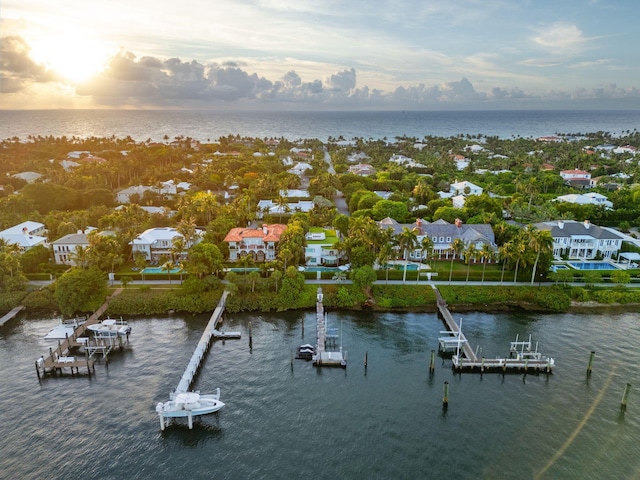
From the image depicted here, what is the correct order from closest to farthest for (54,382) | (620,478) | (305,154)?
(620,478) → (54,382) → (305,154)

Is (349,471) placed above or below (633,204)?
below

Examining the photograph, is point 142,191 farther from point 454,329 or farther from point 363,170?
point 454,329

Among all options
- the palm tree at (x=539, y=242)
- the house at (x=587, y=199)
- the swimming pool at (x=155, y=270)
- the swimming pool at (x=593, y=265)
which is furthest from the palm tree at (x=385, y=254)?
the house at (x=587, y=199)

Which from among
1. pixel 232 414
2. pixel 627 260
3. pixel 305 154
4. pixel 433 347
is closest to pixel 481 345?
pixel 433 347

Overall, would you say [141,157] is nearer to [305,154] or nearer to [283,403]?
[305,154]

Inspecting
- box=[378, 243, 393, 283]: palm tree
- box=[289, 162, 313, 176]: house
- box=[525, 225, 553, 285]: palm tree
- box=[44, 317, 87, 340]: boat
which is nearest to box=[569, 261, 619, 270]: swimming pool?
box=[525, 225, 553, 285]: palm tree

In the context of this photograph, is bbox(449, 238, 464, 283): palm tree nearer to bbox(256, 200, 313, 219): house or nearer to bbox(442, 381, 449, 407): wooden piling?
bbox(442, 381, 449, 407): wooden piling
